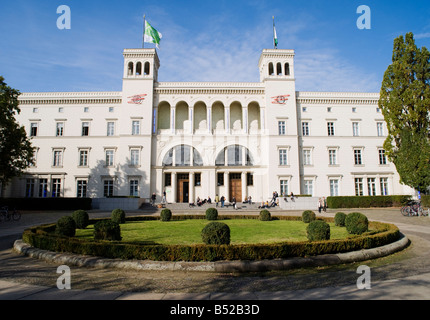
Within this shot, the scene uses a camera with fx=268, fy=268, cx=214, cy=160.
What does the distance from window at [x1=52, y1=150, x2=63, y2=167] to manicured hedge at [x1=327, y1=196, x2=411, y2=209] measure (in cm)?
3571

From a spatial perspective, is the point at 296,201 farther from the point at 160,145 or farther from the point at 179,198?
the point at 160,145

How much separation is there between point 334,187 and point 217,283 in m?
35.5

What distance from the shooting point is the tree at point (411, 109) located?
1115 inches

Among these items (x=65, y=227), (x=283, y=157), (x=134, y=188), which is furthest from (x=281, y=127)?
(x=65, y=227)

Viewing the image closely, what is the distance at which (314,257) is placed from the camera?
306 inches

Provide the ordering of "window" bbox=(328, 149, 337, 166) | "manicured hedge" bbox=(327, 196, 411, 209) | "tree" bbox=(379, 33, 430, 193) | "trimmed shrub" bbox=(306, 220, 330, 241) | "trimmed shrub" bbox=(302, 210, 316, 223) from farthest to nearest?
"window" bbox=(328, 149, 337, 166) → "manicured hedge" bbox=(327, 196, 411, 209) → "tree" bbox=(379, 33, 430, 193) → "trimmed shrub" bbox=(302, 210, 316, 223) → "trimmed shrub" bbox=(306, 220, 330, 241)

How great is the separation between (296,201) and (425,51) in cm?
2084

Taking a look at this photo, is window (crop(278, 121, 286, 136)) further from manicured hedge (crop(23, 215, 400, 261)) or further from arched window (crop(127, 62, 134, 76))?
manicured hedge (crop(23, 215, 400, 261))

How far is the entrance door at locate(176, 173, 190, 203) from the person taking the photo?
37.4 m

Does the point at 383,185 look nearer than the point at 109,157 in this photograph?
No

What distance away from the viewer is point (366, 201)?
3216 cm

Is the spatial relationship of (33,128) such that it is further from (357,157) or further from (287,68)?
(357,157)

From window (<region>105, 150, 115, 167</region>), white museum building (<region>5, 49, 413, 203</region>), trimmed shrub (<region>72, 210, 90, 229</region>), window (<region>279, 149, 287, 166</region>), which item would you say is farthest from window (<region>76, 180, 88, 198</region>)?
window (<region>279, 149, 287, 166</region>)

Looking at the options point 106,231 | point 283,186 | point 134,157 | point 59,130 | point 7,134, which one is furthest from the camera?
point 59,130
